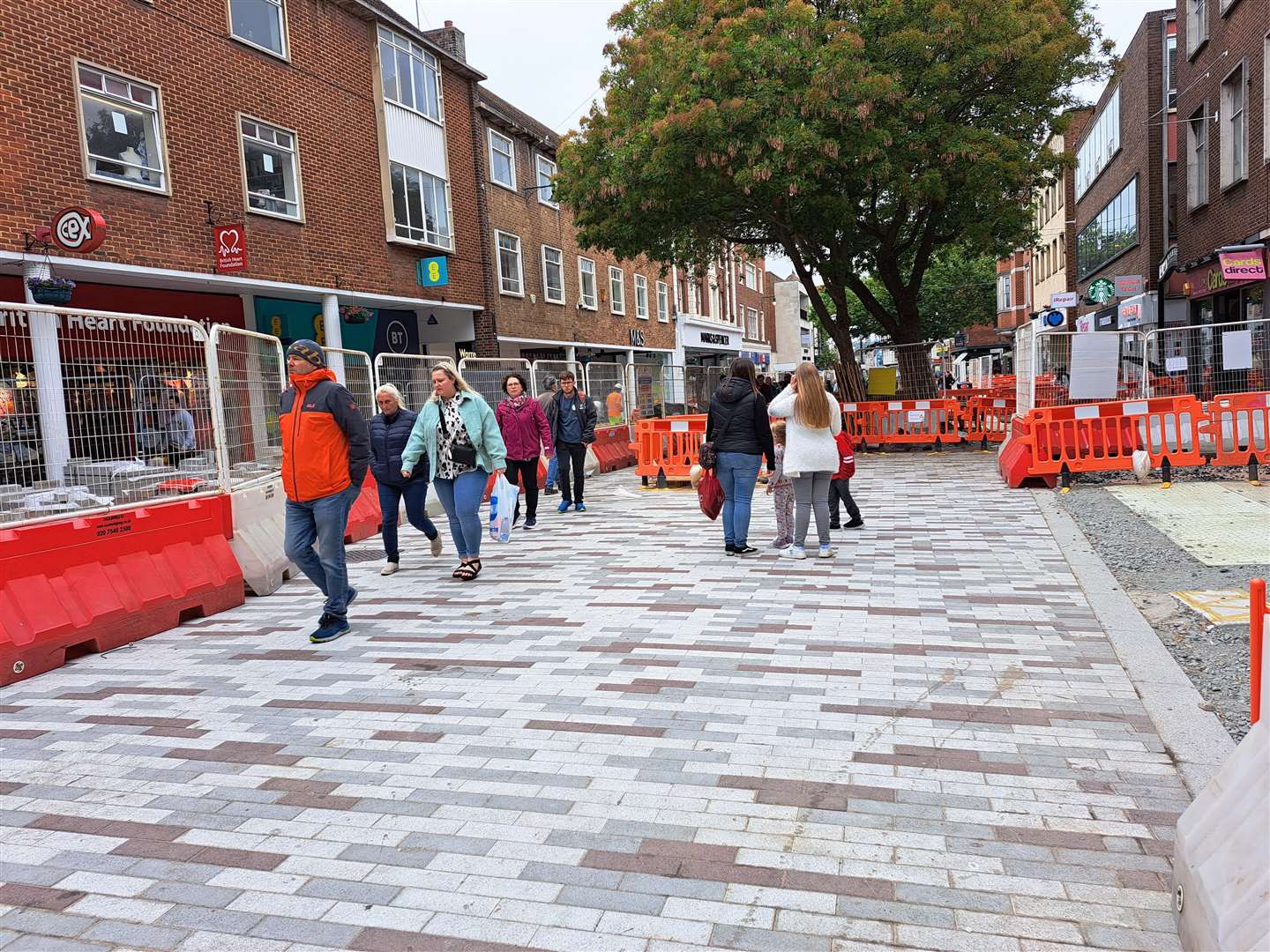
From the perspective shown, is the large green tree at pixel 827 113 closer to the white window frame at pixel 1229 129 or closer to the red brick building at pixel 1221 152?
the red brick building at pixel 1221 152

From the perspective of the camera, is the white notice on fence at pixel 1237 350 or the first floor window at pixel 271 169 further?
the first floor window at pixel 271 169

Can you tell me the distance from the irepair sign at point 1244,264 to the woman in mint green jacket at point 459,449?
55.9ft

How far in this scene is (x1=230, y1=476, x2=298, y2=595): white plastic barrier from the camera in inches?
287

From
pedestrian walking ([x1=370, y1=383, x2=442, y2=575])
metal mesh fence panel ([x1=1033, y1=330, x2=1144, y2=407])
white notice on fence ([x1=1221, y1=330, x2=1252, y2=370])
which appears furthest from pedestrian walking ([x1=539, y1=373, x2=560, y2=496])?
white notice on fence ([x1=1221, y1=330, x2=1252, y2=370])

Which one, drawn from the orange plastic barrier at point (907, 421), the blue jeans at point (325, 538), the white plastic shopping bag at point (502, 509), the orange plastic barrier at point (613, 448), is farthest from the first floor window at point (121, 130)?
the orange plastic barrier at point (907, 421)

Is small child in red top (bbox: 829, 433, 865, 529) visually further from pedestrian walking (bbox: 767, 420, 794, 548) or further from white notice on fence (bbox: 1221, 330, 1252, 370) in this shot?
white notice on fence (bbox: 1221, 330, 1252, 370)

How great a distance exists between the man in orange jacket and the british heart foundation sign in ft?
31.8

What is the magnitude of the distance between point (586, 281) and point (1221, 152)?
59.6ft

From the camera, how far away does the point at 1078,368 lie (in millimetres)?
12438

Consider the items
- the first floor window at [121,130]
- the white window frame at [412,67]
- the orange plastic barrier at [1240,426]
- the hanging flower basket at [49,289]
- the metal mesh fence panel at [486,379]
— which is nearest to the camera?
the hanging flower basket at [49,289]

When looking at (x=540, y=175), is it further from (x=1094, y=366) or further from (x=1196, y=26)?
(x=1094, y=366)

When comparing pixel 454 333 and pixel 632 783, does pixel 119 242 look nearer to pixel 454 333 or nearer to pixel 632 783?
pixel 454 333

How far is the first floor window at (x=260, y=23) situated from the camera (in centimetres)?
1534

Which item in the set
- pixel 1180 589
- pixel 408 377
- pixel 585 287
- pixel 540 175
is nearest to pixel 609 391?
pixel 408 377
